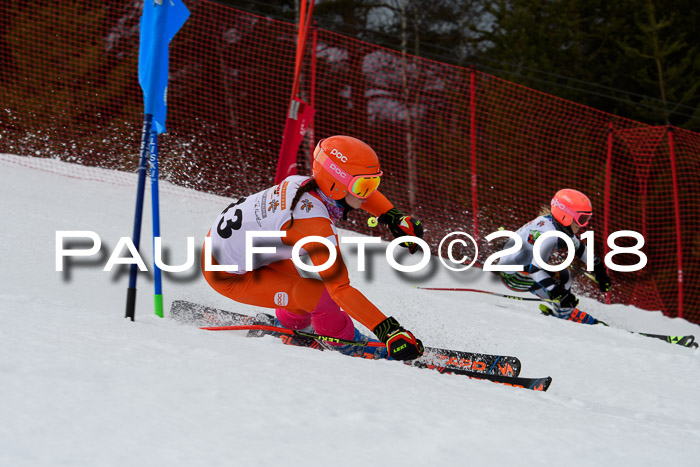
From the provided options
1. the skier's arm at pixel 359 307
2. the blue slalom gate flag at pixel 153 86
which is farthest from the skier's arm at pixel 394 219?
the blue slalom gate flag at pixel 153 86

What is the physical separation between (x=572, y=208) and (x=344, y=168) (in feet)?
11.3

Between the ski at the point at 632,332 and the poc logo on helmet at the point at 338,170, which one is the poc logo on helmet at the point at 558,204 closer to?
the ski at the point at 632,332

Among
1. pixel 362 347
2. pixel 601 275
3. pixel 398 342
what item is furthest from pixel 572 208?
pixel 398 342

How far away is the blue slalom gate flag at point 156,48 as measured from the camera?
3641 millimetres

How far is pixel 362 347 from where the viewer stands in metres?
3.71

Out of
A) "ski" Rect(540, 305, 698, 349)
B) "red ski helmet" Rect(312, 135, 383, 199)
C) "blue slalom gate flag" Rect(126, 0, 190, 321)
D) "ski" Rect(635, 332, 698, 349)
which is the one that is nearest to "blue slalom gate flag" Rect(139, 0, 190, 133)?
"blue slalom gate flag" Rect(126, 0, 190, 321)

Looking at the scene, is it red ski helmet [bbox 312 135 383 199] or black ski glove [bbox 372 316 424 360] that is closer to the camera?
black ski glove [bbox 372 316 424 360]

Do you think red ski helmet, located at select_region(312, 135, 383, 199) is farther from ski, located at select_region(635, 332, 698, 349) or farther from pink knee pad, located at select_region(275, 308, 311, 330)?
ski, located at select_region(635, 332, 698, 349)

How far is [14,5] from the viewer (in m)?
12.5

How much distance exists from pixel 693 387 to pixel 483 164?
6.43 metres

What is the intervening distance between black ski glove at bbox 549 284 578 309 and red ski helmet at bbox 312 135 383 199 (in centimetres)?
319

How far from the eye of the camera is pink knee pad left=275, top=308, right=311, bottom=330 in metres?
3.93

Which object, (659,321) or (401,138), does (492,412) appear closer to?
(659,321)

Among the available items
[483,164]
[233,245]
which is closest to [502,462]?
[233,245]
